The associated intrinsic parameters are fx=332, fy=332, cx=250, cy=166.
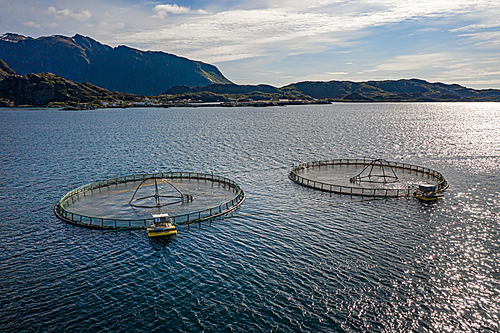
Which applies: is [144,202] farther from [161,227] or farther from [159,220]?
[161,227]

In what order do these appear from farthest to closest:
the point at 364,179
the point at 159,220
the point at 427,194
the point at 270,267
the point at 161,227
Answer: the point at 364,179, the point at 427,194, the point at 159,220, the point at 161,227, the point at 270,267

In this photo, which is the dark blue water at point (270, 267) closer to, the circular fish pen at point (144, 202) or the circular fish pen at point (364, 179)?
the circular fish pen at point (144, 202)

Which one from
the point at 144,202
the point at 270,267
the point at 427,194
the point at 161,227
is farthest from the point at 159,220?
the point at 427,194

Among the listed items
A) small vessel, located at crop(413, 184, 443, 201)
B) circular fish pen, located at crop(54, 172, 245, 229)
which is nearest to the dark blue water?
small vessel, located at crop(413, 184, 443, 201)

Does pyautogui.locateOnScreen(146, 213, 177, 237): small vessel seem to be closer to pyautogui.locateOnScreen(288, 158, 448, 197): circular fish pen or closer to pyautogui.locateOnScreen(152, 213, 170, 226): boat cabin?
pyautogui.locateOnScreen(152, 213, 170, 226): boat cabin

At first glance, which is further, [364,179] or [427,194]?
[364,179]
